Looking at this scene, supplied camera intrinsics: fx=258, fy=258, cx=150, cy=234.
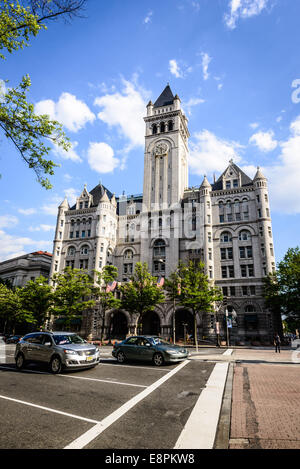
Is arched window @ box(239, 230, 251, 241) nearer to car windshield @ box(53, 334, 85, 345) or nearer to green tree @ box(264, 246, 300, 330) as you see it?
green tree @ box(264, 246, 300, 330)

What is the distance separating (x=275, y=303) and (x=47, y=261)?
51.6 m

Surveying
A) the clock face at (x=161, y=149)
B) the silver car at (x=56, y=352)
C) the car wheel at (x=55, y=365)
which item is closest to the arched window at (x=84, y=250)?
the clock face at (x=161, y=149)

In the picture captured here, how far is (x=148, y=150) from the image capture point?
54.7 m

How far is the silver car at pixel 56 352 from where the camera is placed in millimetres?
10906

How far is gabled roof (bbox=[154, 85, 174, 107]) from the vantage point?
2295 inches

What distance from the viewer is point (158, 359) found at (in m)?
13.1

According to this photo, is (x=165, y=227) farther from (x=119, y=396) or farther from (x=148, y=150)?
(x=119, y=396)

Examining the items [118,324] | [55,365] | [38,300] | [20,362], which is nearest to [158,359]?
[55,365]

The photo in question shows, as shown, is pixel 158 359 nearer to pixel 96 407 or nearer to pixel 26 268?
pixel 96 407

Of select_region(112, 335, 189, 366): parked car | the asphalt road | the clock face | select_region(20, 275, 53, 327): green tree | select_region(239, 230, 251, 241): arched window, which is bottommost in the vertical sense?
the asphalt road

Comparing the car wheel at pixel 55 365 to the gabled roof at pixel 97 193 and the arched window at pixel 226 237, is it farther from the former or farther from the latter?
the gabled roof at pixel 97 193

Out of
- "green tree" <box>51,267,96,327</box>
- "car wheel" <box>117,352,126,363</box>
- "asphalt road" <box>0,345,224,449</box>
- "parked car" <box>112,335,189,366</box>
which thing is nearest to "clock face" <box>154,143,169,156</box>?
"green tree" <box>51,267,96,327</box>

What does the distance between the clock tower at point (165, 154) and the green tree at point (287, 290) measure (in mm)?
21539

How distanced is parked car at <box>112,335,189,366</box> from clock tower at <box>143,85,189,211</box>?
36.2 metres
